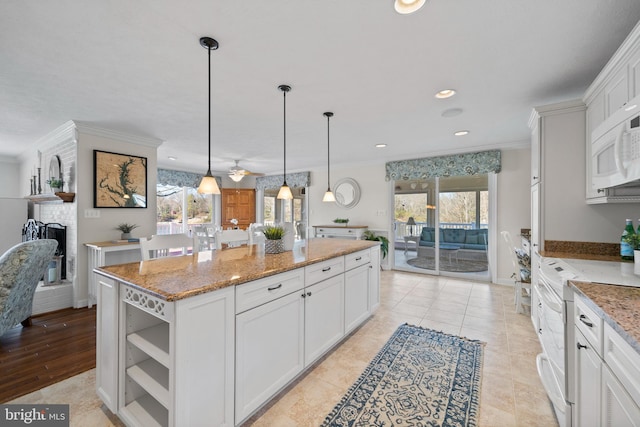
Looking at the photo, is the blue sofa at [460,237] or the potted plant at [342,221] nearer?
the blue sofa at [460,237]

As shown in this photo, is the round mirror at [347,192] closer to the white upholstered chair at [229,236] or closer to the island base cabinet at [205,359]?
the white upholstered chair at [229,236]

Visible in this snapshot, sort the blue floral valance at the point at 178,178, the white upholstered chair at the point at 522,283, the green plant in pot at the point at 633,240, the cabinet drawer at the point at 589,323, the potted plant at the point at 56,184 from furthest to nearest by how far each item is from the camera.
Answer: the blue floral valance at the point at 178,178 → the potted plant at the point at 56,184 → the white upholstered chair at the point at 522,283 → the green plant in pot at the point at 633,240 → the cabinet drawer at the point at 589,323

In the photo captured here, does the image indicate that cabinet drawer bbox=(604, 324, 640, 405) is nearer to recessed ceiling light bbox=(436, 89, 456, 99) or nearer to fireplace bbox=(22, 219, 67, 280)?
recessed ceiling light bbox=(436, 89, 456, 99)

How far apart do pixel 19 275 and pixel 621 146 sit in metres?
4.40

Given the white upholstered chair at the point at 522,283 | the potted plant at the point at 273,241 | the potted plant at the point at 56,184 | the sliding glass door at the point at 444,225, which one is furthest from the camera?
the sliding glass door at the point at 444,225

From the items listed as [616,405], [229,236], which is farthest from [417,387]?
[229,236]

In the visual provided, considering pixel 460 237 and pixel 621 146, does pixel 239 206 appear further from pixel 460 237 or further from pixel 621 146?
pixel 621 146

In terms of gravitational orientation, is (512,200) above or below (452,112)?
below

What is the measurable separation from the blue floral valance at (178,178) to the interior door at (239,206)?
777 millimetres

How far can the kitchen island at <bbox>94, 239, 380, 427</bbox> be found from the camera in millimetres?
1241

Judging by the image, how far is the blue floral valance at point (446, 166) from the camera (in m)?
4.39

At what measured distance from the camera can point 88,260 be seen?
11.4 feet

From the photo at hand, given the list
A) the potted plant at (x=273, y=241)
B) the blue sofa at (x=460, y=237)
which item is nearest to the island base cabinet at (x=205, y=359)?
the potted plant at (x=273, y=241)

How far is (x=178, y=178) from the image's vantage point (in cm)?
627
